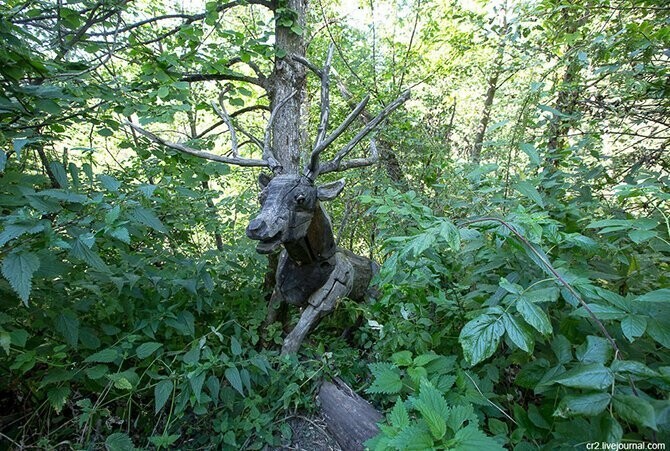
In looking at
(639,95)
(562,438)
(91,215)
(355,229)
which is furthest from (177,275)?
(639,95)

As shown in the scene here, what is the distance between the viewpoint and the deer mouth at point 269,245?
2.21m

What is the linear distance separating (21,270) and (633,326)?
225 centimetres

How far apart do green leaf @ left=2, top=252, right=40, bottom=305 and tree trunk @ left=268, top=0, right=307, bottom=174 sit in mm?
2486

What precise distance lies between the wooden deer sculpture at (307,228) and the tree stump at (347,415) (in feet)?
1.55

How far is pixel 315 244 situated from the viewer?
273 cm

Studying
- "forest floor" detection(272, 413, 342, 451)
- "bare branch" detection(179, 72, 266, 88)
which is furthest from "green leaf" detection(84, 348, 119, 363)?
"bare branch" detection(179, 72, 266, 88)

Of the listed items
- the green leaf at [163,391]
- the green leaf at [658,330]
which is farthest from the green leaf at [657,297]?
the green leaf at [163,391]

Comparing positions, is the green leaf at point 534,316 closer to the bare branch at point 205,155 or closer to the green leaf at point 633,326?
the green leaf at point 633,326

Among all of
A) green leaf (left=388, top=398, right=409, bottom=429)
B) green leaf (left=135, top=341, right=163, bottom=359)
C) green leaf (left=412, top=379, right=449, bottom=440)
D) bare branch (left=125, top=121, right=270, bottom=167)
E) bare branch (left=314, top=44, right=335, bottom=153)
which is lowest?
green leaf (left=135, top=341, right=163, bottom=359)

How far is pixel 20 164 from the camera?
2.71 meters

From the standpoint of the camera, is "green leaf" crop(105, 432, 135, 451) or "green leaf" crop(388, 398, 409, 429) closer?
"green leaf" crop(388, 398, 409, 429)

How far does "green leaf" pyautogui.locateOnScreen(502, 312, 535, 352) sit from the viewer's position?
1.09m

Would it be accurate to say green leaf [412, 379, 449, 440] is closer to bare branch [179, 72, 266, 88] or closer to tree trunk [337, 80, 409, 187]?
tree trunk [337, 80, 409, 187]


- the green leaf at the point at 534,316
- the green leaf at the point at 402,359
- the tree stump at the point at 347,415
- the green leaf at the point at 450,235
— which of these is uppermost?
the green leaf at the point at 450,235
